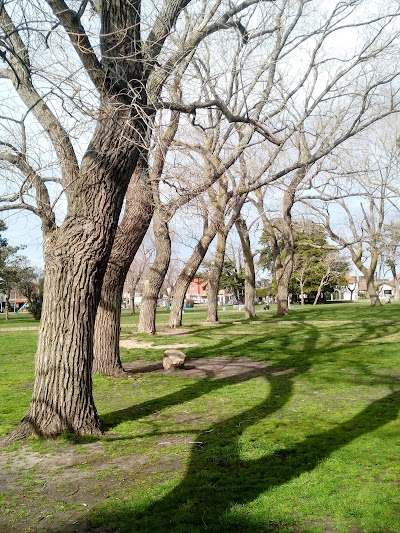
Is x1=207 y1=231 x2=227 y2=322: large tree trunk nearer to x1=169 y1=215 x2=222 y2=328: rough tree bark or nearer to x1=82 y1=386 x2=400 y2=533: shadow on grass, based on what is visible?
x1=169 y1=215 x2=222 y2=328: rough tree bark

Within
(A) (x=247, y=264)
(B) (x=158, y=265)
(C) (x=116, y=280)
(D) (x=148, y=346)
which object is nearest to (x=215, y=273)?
(A) (x=247, y=264)

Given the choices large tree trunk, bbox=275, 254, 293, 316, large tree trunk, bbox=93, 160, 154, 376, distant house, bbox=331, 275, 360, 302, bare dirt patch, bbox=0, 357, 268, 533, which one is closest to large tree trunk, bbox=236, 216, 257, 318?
large tree trunk, bbox=275, 254, 293, 316

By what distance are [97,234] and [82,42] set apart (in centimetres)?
198

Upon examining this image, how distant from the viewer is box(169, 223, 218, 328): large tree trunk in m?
20.2

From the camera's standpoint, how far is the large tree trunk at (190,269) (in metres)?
20.2

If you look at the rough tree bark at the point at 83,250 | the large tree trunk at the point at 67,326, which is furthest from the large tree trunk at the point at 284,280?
the large tree trunk at the point at 67,326

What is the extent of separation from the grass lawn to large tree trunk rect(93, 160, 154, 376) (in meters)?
0.55

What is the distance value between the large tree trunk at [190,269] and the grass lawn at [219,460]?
35.4 feet

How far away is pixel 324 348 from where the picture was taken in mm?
13773

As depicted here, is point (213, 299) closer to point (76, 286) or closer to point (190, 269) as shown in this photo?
point (190, 269)

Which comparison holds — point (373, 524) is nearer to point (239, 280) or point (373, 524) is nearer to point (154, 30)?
point (154, 30)

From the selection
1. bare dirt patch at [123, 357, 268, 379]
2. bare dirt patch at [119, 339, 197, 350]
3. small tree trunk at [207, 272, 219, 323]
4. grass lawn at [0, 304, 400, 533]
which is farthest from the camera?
small tree trunk at [207, 272, 219, 323]

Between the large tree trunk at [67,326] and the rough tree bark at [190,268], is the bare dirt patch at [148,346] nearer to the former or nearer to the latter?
the rough tree bark at [190,268]

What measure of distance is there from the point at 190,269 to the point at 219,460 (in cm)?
1583
